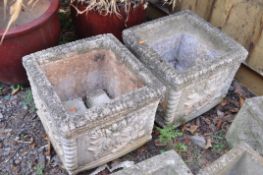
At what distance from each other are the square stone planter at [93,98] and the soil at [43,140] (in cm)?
12

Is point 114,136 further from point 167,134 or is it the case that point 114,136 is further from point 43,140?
point 43,140

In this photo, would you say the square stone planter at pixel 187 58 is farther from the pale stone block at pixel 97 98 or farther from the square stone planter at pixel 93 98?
the pale stone block at pixel 97 98

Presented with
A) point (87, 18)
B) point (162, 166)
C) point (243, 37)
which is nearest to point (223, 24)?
point (243, 37)

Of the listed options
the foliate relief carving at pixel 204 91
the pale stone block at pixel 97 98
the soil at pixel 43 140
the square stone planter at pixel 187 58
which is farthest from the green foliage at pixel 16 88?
the foliate relief carving at pixel 204 91

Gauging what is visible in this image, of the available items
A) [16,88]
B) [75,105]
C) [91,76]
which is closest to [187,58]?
[91,76]

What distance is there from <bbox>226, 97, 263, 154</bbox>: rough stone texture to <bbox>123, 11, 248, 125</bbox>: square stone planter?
0.27 meters

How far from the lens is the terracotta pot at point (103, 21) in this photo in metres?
2.40

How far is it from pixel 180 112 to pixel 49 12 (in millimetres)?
1031

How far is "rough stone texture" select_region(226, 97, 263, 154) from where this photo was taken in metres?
1.92

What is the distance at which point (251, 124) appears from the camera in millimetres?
1971

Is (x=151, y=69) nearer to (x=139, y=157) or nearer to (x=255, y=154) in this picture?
(x=139, y=157)

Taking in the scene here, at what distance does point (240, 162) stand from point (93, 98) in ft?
3.14

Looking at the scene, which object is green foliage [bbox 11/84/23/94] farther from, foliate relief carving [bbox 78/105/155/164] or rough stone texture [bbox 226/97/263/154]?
rough stone texture [bbox 226/97/263/154]

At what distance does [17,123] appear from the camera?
2.28 m
